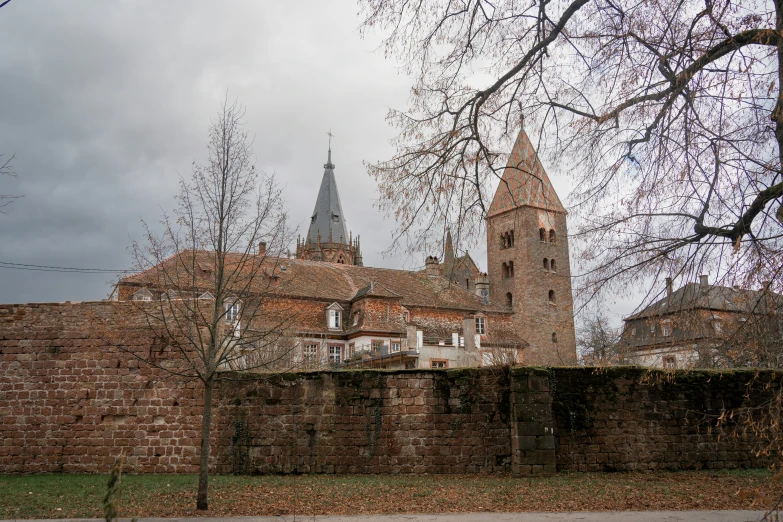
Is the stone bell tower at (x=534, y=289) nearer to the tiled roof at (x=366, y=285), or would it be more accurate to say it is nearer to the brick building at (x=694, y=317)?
the tiled roof at (x=366, y=285)

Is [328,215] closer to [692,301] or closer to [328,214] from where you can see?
[328,214]

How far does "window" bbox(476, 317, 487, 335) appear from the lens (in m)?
46.7

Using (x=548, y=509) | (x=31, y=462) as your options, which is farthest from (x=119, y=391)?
(x=548, y=509)

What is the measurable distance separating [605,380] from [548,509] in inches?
216

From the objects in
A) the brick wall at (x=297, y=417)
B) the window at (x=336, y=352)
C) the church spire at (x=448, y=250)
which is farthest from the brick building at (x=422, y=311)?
the brick wall at (x=297, y=417)

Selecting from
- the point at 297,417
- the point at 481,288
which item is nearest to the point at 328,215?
the point at 481,288

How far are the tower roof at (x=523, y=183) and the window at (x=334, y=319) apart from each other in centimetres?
3249

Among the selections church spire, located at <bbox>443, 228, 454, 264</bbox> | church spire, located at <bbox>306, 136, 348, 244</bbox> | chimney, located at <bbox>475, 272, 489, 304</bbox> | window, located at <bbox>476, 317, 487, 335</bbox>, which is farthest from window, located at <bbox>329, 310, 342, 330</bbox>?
church spire, located at <bbox>306, 136, 348, 244</bbox>

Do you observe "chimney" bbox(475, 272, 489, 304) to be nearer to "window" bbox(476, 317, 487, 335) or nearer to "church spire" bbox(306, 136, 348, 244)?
"window" bbox(476, 317, 487, 335)

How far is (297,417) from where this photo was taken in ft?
45.0

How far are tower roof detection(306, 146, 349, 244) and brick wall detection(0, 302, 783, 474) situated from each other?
233ft

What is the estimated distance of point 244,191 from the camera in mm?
11516

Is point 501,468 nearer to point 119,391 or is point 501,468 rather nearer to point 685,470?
point 685,470

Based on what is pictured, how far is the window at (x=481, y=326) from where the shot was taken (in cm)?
4666
